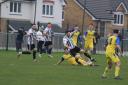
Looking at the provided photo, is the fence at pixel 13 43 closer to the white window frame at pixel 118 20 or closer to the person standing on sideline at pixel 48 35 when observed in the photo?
the person standing on sideline at pixel 48 35

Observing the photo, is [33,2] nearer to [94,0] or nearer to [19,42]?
[94,0]

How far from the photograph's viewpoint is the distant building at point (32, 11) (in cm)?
6656

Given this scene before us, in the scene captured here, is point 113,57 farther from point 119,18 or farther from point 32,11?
point 119,18

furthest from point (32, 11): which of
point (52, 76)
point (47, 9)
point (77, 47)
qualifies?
point (52, 76)

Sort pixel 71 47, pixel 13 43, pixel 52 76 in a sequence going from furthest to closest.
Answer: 1. pixel 13 43
2. pixel 71 47
3. pixel 52 76

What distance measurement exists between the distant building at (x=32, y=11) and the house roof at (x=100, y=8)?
334 centimetres

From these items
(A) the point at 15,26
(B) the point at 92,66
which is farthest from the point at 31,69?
(A) the point at 15,26

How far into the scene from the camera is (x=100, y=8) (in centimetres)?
7062

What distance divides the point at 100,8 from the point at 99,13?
59.3 inches

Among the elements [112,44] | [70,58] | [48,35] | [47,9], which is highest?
[47,9]

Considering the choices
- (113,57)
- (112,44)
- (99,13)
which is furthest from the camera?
(99,13)

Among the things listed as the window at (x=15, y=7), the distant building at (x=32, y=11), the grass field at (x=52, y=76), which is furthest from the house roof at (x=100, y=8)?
the grass field at (x=52, y=76)

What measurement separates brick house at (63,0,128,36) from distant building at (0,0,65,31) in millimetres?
2079

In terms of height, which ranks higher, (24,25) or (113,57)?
(24,25)
